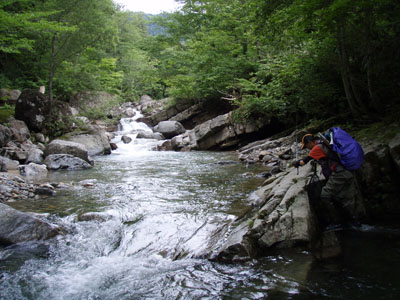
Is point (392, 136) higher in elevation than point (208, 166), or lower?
higher

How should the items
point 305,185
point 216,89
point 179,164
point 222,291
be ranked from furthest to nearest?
point 216,89 < point 179,164 < point 305,185 < point 222,291

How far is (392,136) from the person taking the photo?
5691 millimetres

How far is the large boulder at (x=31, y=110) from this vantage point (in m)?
15.9

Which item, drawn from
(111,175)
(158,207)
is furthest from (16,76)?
(158,207)

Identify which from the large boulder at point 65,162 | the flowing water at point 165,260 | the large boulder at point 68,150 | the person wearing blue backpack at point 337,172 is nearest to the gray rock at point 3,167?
the large boulder at point 65,162

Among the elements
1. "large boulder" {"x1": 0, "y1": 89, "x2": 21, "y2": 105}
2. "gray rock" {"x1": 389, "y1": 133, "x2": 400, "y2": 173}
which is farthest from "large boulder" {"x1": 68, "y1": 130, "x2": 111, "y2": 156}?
"gray rock" {"x1": 389, "y1": 133, "x2": 400, "y2": 173}

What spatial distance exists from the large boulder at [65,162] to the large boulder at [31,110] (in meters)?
5.37

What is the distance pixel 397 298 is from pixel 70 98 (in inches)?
1055

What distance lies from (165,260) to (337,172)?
3196mm

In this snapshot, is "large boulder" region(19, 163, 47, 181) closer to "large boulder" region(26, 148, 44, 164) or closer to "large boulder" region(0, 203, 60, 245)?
"large boulder" region(26, 148, 44, 164)

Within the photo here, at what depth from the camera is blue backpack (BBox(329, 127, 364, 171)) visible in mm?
4688

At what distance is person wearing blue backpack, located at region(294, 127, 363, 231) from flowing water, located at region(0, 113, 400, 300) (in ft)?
1.56

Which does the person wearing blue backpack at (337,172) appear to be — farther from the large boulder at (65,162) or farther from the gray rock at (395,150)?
the large boulder at (65,162)

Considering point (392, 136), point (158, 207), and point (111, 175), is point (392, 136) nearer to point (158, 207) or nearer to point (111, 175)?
point (158, 207)
